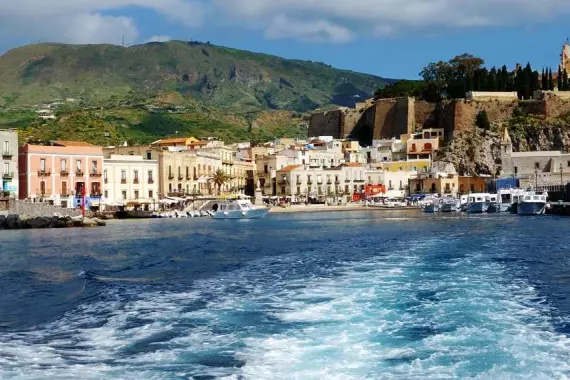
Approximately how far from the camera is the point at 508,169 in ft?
263

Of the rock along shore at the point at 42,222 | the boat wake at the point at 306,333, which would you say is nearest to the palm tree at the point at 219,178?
the rock along shore at the point at 42,222

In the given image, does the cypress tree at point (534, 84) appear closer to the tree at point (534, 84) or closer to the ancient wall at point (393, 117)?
the tree at point (534, 84)

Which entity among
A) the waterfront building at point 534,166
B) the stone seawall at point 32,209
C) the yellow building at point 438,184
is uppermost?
the waterfront building at point 534,166

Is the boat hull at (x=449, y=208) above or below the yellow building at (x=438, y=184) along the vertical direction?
below

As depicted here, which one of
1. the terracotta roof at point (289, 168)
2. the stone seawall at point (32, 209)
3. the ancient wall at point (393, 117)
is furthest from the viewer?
the ancient wall at point (393, 117)

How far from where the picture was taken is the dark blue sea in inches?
362

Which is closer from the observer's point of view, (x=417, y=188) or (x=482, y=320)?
(x=482, y=320)

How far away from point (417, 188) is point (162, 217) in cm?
3336

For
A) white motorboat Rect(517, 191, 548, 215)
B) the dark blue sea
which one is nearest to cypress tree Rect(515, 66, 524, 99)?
white motorboat Rect(517, 191, 548, 215)

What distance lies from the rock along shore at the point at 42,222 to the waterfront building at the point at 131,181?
10.8 metres

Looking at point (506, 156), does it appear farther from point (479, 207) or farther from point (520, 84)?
point (479, 207)

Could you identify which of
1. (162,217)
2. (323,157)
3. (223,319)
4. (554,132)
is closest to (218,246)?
(223,319)

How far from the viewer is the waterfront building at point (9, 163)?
49250mm

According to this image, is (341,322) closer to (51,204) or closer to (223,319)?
(223,319)
